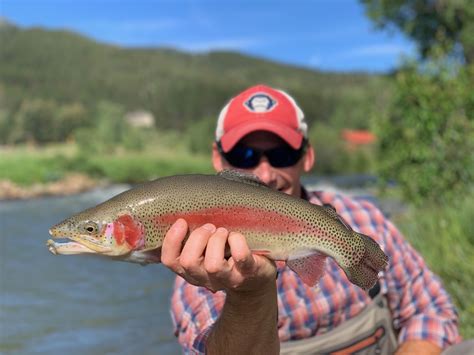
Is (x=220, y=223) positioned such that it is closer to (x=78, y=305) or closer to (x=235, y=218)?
(x=235, y=218)

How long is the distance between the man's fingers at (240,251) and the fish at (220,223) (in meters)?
0.10

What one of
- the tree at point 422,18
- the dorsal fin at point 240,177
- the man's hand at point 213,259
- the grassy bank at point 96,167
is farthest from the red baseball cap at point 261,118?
the grassy bank at point 96,167

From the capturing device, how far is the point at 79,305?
10562 mm

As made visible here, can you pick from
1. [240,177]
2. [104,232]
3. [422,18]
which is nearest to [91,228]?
[104,232]

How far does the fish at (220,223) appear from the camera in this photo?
6.15 ft

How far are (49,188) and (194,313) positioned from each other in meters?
34.1

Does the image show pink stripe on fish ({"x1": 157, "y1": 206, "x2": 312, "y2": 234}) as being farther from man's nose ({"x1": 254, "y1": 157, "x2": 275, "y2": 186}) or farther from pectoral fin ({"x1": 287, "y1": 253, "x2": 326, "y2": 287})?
man's nose ({"x1": 254, "y1": 157, "x2": 275, "y2": 186})

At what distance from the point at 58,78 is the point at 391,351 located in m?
156

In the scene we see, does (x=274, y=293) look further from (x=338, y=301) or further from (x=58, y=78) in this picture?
(x=58, y=78)

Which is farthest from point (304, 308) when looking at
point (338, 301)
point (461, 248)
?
point (461, 248)

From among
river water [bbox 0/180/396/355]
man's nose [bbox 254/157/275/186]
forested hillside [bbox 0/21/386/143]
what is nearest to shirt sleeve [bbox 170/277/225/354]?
man's nose [bbox 254/157/275/186]

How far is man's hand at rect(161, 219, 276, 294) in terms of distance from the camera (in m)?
1.79

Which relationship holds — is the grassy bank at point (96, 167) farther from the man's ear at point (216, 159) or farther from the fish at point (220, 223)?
the fish at point (220, 223)

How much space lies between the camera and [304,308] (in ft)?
9.09
